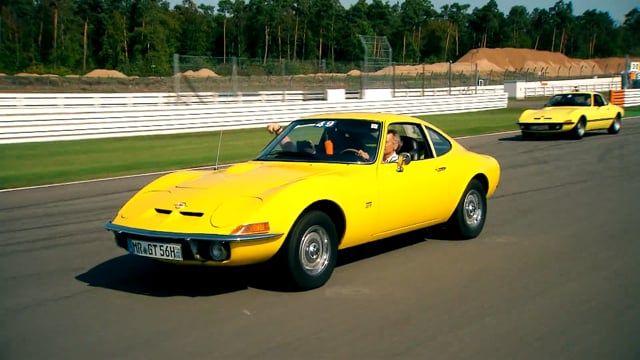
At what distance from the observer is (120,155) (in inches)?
680

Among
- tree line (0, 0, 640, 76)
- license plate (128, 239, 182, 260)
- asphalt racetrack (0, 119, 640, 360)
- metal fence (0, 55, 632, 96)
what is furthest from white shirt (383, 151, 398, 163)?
tree line (0, 0, 640, 76)

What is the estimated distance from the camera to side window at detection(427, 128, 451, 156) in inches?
292

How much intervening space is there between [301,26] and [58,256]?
92.2 meters

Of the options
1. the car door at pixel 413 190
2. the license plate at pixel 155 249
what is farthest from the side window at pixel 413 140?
the license plate at pixel 155 249

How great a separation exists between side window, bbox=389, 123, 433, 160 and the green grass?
801 centimetres

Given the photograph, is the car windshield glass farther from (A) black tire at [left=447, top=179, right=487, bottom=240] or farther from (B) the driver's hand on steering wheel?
(A) black tire at [left=447, top=179, right=487, bottom=240]

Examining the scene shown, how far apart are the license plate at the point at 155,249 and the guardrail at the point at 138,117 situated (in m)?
15.7

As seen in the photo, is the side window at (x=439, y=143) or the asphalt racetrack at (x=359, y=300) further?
the side window at (x=439, y=143)

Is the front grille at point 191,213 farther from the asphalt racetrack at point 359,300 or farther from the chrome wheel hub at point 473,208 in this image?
the chrome wheel hub at point 473,208

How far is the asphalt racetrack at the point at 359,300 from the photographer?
4371 mm

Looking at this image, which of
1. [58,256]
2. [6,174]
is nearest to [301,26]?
[6,174]

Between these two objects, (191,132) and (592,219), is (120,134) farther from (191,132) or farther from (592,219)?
(592,219)

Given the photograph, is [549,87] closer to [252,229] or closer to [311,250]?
[311,250]

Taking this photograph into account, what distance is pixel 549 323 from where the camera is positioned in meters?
4.83
